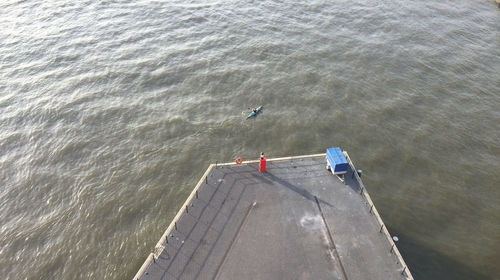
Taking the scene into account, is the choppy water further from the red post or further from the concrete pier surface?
the red post

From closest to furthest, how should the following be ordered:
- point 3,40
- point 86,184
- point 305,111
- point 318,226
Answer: point 318,226, point 86,184, point 305,111, point 3,40

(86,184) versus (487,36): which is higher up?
(487,36)

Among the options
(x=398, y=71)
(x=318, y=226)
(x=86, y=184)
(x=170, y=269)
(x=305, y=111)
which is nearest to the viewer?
(x=170, y=269)

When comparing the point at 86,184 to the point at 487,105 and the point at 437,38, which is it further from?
the point at 437,38

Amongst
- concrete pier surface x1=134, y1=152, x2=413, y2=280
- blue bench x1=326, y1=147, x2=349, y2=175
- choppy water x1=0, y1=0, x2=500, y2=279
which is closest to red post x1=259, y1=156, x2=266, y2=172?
concrete pier surface x1=134, y1=152, x2=413, y2=280

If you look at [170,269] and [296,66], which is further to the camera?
[296,66]

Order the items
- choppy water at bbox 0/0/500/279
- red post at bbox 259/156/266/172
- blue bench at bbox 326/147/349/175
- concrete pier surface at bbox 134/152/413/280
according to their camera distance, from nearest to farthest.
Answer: concrete pier surface at bbox 134/152/413/280, blue bench at bbox 326/147/349/175, red post at bbox 259/156/266/172, choppy water at bbox 0/0/500/279

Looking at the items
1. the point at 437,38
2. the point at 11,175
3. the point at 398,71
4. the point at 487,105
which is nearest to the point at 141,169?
the point at 11,175
